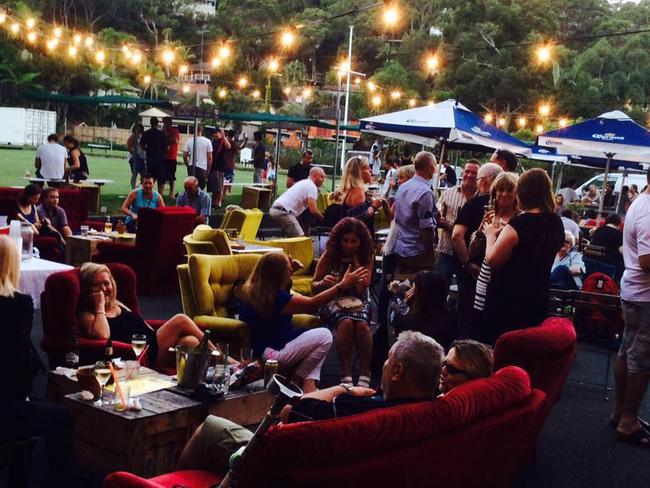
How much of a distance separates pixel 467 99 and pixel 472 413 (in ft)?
160

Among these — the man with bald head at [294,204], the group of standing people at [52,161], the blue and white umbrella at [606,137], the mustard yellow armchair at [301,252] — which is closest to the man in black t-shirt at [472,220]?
the mustard yellow armchair at [301,252]

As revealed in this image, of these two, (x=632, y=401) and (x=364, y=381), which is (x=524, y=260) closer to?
(x=632, y=401)

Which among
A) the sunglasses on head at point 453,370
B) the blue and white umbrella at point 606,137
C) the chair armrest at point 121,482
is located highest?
the blue and white umbrella at point 606,137

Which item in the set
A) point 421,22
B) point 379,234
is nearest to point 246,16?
point 421,22

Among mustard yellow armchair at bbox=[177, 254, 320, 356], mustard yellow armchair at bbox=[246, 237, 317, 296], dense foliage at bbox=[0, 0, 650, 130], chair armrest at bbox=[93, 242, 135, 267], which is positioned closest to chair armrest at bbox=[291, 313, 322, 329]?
mustard yellow armchair at bbox=[177, 254, 320, 356]

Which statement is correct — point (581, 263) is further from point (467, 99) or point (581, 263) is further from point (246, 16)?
point (246, 16)

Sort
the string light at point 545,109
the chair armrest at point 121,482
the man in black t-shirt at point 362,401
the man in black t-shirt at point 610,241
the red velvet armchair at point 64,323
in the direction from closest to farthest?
the chair armrest at point 121,482 → the man in black t-shirt at point 362,401 → the red velvet armchair at point 64,323 → the man in black t-shirt at point 610,241 → the string light at point 545,109

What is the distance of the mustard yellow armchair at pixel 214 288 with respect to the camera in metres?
6.20

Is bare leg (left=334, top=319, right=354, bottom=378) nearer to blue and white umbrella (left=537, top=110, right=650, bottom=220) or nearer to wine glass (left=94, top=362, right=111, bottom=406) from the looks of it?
wine glass (left=94, top=362, right=111, bottom=406)

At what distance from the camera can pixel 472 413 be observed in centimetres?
293

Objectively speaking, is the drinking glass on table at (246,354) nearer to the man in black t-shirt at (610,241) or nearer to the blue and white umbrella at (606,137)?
the man in black t-shirt at (610,241)

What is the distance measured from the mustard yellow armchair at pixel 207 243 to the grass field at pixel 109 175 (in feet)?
31.4

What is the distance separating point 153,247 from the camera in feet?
31.8

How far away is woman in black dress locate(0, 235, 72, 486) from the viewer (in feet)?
12.8
